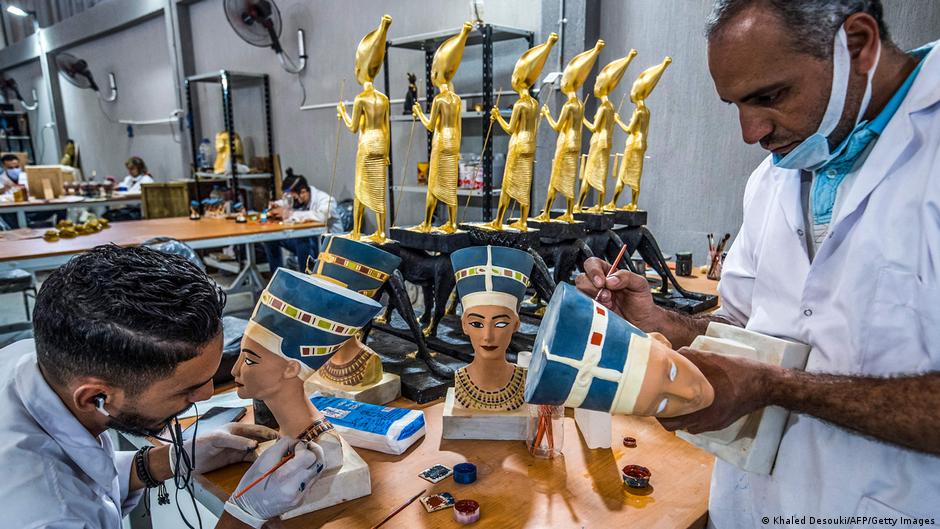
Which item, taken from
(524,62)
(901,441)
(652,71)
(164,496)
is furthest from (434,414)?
(652,71)

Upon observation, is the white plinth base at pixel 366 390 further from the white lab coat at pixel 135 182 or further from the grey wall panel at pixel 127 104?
the grey wall panel at pixel 127 104

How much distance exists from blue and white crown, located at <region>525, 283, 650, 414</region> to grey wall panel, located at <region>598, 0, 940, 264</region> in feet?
11.1

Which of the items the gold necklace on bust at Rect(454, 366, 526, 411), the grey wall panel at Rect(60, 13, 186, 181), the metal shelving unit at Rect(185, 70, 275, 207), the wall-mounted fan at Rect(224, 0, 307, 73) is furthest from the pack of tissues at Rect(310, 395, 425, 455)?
Result: the grey wall panel at Rect(60, 13, 186, 181)

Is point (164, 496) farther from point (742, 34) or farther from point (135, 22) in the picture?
point (135, 22)

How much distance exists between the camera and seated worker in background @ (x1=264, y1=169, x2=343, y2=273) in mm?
5309

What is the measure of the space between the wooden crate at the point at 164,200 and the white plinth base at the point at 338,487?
21.9 feet

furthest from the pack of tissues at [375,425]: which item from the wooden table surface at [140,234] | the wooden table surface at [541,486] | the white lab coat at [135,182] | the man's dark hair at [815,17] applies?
the white lab coat at [135,182]

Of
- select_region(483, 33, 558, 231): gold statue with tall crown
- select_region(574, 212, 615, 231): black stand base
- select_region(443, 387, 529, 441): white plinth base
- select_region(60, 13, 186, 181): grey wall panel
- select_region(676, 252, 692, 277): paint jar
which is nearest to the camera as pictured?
select_region(443, 387, 529, 441): white plinth base

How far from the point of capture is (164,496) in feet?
4.52

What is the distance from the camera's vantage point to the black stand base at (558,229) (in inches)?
99.5

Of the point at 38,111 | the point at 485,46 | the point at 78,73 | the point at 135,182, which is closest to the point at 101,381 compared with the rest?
the point at 485,46

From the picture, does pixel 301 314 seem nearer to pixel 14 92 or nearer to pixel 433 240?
pixel 433 240

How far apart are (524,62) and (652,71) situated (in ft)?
2.80

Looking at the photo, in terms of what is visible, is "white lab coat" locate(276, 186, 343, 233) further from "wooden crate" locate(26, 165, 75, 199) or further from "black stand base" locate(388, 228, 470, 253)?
"wooden crate" locate(26, 165, 75, 199)
